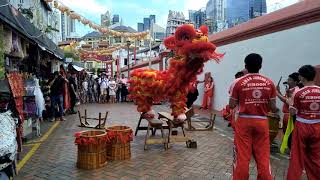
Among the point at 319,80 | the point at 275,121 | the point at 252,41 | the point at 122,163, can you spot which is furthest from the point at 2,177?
the point at 252,41

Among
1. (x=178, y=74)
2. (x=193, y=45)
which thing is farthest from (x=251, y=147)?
(x=178, y=74)

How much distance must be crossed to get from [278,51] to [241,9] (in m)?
14.9

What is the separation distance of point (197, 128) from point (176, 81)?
3.63 meters

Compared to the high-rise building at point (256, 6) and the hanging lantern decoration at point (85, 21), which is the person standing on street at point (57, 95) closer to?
the hanging lantern decoration at point (85, 21)

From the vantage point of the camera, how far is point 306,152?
506 centimetres

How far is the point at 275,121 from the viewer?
767 centimetres

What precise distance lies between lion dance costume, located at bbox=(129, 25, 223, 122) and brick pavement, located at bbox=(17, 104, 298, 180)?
88 cm

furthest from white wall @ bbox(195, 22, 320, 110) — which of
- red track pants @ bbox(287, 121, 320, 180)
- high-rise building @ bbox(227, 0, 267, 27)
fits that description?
high-rise building @ bbox(227, 0, 267, 27)

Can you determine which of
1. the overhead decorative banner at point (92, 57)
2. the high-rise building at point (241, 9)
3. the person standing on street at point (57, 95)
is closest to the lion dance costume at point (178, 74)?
the person standing on street at point (57, 95)

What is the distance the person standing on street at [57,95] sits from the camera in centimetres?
1292

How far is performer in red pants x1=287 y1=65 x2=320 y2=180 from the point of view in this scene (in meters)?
4.96

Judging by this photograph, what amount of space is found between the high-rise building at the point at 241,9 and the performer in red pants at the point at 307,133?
735 inches

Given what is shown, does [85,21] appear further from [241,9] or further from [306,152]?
[306,152]

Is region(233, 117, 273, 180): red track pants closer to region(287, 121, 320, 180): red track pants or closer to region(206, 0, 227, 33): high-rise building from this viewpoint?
region(287, 121, 320, 180): red track pants
